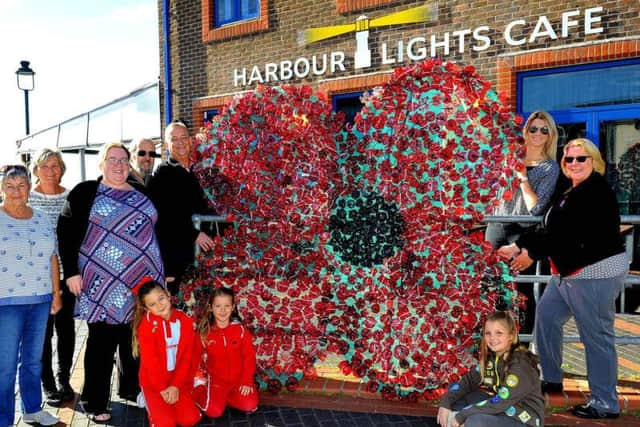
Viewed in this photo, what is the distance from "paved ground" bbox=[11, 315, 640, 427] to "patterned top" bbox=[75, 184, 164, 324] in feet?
2.40

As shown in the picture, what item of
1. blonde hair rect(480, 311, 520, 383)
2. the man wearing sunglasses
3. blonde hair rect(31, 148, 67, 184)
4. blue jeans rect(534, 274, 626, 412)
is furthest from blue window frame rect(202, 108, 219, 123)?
blonde hair rect(480, 311, 520, 383)

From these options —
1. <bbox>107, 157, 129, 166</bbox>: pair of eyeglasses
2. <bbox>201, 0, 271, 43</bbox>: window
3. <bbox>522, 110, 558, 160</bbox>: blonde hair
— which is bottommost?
<bbox>107, 157, 129, 166</bbox>: pair of eyeglasses

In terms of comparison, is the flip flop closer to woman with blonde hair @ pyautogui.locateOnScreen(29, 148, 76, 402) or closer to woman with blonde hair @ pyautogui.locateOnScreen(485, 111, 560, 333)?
woman with blonde hair @ pyautogui.locateOnScreen(29, 148, 76, 402)

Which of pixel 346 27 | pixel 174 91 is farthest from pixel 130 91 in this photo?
pixel 346 27

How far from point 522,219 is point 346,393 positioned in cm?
171

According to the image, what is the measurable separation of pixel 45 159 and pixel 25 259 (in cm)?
89

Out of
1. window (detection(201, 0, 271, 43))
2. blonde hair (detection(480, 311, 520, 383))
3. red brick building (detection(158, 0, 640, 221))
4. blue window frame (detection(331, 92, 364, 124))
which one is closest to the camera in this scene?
blonde hair (detection(480, 311, 520, 383))

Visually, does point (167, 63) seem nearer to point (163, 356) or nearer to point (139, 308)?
point (139, 308)

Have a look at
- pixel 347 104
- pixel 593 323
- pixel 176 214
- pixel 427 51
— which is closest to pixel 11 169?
pixel 176 214

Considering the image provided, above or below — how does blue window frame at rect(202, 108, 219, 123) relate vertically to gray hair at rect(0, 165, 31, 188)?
above

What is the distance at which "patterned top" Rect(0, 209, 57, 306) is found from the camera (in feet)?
10.4

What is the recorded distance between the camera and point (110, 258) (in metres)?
3.44

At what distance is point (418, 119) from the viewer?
3469 millimetres

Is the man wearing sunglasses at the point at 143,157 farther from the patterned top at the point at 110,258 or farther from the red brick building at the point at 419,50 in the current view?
the red brick building at the point at 419,50
